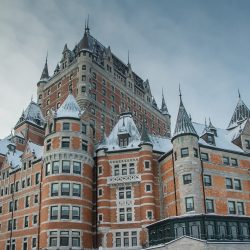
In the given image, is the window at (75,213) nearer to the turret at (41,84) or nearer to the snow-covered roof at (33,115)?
the snow-covered roof at (33,115)

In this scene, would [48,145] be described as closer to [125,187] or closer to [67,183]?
[67,183]

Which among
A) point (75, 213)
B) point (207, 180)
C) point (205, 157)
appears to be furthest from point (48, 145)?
point (207, 180)

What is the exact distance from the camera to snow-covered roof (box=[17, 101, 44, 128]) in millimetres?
96969

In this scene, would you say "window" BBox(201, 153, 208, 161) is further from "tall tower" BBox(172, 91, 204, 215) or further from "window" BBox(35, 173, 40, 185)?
"window" BBox(35, 173, 40, 185)

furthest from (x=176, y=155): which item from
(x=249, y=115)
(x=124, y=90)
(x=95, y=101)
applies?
(x=124, y=90)

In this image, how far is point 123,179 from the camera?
64.9 metres

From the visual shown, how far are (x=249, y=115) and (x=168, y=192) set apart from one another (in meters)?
24.6

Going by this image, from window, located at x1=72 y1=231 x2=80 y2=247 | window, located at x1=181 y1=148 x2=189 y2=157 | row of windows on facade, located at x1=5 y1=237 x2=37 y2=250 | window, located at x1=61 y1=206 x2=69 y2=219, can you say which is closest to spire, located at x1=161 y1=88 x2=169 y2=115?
window, located at x1=181 y1=148 x2=189 y2=157

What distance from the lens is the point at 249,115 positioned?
76.4m

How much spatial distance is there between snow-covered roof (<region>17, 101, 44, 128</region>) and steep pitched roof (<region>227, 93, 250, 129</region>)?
44713mm

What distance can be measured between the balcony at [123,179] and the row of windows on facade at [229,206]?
9.54 metres

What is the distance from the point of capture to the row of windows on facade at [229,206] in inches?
2272

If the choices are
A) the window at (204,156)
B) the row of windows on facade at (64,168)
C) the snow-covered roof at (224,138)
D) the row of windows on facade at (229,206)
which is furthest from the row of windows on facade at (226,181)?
the row of windows on facade at (64,168)

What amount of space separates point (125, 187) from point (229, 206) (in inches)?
631
